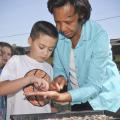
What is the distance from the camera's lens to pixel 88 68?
2.94 ft

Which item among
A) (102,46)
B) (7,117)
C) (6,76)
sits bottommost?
(7,117)

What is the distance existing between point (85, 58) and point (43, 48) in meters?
0.23

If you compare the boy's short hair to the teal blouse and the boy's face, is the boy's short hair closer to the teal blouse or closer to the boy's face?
the boy's face

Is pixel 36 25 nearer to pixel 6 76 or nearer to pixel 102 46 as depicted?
pixel 6 76

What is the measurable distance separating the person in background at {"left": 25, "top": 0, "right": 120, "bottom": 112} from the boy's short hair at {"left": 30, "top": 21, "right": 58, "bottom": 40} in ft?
0.53

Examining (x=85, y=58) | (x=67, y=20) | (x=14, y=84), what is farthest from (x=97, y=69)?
(x=14, y=84)

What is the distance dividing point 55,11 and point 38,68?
0.23m

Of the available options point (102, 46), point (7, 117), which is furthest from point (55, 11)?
point (7, 117)

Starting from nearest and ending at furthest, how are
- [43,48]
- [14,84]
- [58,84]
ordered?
[58,84] < [14,84] < [43,48]

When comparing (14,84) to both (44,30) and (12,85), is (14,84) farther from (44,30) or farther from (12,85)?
(44,30)

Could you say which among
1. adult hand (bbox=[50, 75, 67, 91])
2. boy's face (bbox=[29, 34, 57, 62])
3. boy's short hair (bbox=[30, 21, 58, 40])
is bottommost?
adult hand (bbox=[50, 75, 67, 91])

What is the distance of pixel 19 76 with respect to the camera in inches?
40.2

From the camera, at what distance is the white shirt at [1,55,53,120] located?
98 cm

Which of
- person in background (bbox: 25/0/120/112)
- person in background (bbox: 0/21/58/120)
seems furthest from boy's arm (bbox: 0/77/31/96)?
person in background (bbox: 25/0/120/112)
